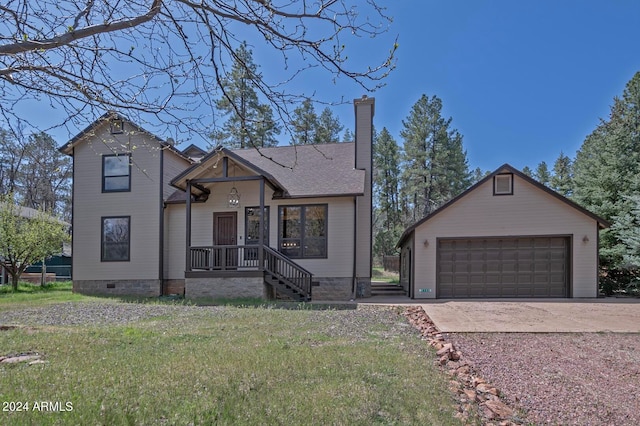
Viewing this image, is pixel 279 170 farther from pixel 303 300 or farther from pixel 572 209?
pixel 572 209

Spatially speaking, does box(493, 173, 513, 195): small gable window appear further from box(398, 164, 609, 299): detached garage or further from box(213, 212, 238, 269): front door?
box(213, 212, 238, 269): front door

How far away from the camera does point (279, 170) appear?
15.0 metres

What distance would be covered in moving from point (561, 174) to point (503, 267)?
29225 mm

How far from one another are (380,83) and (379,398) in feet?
9.87

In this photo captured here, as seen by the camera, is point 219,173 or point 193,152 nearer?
point 219,173

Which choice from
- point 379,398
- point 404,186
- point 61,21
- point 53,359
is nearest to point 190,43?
point 61,21

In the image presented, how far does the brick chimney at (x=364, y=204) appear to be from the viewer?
13734mm

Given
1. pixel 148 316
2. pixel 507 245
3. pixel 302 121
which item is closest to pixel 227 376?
pixel 302 121

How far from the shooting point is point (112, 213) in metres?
14.3

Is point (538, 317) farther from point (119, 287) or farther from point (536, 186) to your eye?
point (119, 287)

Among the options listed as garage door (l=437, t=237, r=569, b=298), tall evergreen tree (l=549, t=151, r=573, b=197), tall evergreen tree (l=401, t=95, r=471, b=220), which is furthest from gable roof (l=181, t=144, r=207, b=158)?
tall evergreen tree (l=549, t=151, r=573, b=197)

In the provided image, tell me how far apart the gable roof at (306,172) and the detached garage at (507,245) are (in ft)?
10.2

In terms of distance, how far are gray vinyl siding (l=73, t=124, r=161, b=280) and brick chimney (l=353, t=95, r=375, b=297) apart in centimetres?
770

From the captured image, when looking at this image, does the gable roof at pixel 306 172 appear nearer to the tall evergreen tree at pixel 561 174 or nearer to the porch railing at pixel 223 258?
the porch railing at pixel 223 258
